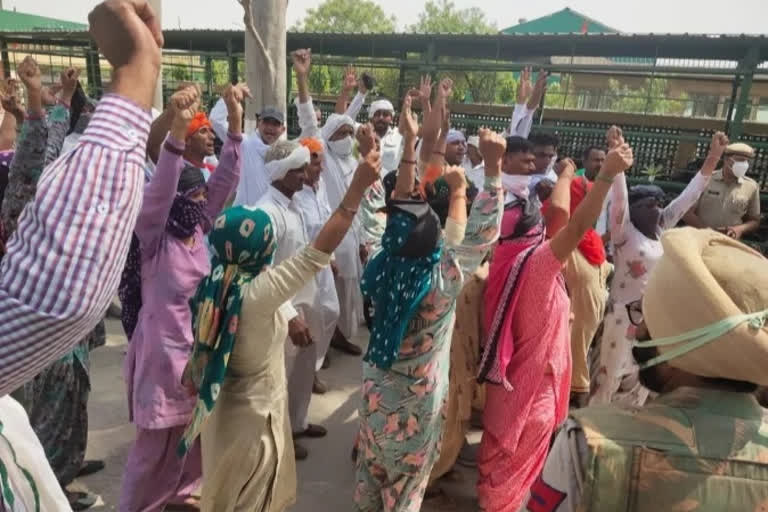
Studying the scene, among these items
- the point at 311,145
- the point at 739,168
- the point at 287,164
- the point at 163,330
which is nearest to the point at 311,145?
the point at 311,145

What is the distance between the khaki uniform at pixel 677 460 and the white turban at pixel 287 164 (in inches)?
93.2

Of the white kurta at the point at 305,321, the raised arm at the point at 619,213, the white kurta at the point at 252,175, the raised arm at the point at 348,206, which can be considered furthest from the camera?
the white kurta at the point at 252,175

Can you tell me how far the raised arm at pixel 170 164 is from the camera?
2338 millimetres

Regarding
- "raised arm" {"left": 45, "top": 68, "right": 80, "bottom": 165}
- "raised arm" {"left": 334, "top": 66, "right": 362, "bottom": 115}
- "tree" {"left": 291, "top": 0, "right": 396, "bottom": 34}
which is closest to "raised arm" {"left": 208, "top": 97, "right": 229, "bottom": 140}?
"raised arm" {"left": 334, "top": 66, "right": 362, "bottom": 115}

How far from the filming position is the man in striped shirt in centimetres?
67

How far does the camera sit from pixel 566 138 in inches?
297

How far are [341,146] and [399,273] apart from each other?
2.95 meters

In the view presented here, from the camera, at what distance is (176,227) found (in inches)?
99.9

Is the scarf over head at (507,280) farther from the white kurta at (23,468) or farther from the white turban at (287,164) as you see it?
the white kurta at (23,468)

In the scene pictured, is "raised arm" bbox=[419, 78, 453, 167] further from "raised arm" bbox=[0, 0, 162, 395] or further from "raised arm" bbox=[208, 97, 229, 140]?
"raised arm" bbox=[208, 97, 229, 140]

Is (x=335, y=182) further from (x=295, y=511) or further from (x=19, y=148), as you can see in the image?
(x=295, y=511)

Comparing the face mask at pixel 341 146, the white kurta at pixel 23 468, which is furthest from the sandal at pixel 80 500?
the face mask at pixel 341 146

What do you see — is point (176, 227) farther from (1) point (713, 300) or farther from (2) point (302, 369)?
(1) point (713, 300)

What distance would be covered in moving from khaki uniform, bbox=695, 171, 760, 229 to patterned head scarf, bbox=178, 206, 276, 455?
15.5 feet
